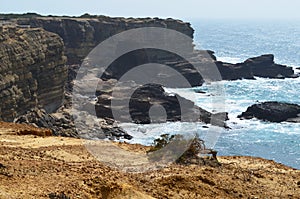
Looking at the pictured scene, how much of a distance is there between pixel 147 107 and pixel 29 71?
1366 centimetres

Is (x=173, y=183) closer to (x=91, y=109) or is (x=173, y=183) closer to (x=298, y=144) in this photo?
(x=298, y=144)

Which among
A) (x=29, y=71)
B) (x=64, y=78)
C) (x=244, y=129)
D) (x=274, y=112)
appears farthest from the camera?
(x=274, y=112)

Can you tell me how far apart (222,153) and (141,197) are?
1176 inches

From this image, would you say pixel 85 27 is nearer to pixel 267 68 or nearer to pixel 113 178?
pixel 267 68

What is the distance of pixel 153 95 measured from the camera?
5303 cm

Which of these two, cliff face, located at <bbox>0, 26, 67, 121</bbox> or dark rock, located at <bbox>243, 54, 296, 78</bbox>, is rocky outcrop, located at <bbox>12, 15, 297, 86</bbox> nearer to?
dark rock, located at <bbox>243, 54, 296, 78</bbox>

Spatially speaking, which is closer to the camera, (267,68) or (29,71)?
(29,71)

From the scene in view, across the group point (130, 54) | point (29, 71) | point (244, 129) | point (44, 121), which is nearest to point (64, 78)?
point (29, 71)

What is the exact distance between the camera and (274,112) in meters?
49.6

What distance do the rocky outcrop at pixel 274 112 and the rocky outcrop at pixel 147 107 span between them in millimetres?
3738

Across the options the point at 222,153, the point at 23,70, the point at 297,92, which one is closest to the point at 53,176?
the point at 222,153

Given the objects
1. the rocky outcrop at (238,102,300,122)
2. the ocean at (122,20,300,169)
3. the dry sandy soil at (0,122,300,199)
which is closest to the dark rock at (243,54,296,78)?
the ocean at (122,20,300,169)

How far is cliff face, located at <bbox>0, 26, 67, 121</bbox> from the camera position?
36938mm

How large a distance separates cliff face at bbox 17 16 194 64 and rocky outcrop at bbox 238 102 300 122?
32.0 metres
